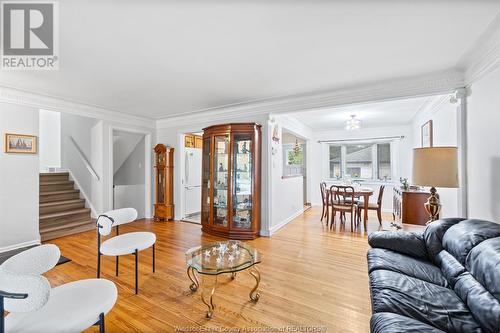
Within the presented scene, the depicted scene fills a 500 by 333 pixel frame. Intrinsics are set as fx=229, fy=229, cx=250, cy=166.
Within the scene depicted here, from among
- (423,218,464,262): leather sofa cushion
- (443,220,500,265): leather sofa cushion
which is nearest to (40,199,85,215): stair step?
(423,218,464,262): leather sofa cushion

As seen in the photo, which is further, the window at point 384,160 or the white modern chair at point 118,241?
the window at point 384,160

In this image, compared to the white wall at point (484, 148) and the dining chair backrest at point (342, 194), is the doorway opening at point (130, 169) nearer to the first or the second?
the dining chair backrest at point (342, 194)

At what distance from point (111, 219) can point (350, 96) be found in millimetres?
3570

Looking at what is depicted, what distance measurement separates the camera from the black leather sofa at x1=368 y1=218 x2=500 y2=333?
1268mm

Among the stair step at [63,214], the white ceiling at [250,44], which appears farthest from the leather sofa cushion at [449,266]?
the stair step at [63,214]

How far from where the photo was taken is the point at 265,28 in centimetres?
195

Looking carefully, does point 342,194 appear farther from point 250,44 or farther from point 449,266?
point 250,44

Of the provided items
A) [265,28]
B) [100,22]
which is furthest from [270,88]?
[100,22]

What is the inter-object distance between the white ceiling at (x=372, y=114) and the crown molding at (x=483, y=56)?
1226mm

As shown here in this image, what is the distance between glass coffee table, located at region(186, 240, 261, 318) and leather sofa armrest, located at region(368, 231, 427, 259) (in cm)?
126

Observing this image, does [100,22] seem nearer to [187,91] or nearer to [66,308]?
[187,91]

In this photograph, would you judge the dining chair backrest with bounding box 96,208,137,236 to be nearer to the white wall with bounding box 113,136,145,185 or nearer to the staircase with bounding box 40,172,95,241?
the staircase with bounding box 40,172,95,241

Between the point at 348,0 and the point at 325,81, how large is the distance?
1.60 m

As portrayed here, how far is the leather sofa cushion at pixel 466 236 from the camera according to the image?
1680mm
